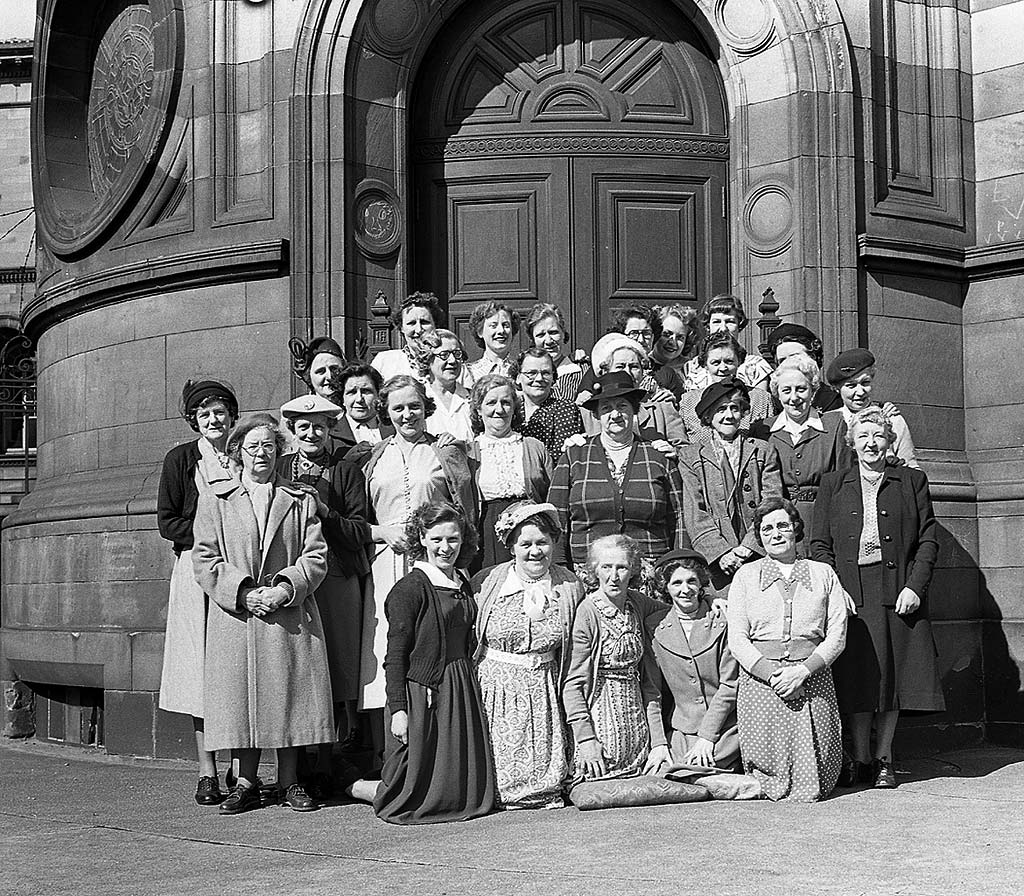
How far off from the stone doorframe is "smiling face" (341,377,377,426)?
2.34 metres

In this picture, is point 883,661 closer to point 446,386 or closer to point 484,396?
point 484,396

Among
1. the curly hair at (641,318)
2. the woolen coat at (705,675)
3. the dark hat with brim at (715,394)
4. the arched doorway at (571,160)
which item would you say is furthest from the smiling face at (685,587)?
the arched doorway at (571,160)

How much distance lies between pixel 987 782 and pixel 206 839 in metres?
4.49

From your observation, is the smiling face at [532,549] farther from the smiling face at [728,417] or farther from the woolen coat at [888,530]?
the woolen coat at [888,530]

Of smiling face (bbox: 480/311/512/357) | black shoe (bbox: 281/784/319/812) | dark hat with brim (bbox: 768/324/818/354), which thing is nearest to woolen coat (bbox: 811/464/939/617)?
dark hat with brim (bbox: 768/324/818/354)

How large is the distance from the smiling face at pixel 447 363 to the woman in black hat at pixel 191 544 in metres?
1.36

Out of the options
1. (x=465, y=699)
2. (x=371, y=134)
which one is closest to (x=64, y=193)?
(x=371, y=134)

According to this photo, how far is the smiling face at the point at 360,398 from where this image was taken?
915 centimetres

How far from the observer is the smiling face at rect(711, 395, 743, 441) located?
29.3 feet

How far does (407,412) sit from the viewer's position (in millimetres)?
8602

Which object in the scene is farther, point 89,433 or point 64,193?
point 64,193

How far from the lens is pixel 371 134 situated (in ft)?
38.9

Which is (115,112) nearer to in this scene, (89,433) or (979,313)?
(89,433)

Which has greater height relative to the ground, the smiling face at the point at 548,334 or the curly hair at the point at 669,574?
the smiling face at the point at 548,334
